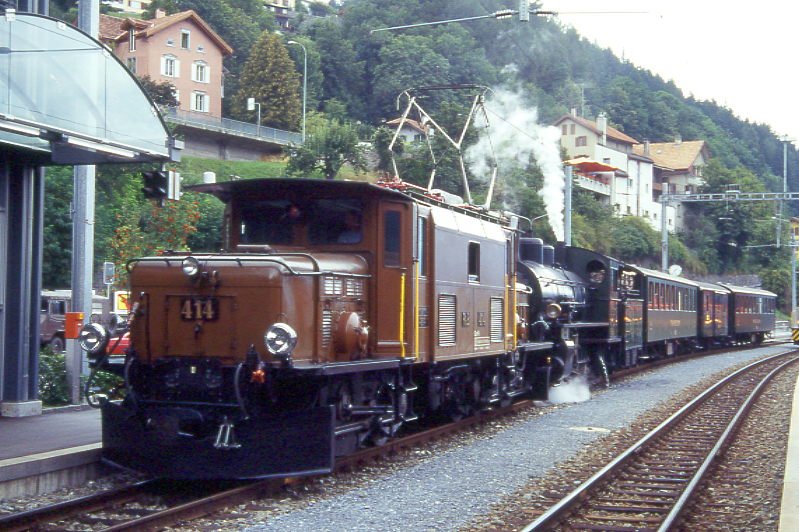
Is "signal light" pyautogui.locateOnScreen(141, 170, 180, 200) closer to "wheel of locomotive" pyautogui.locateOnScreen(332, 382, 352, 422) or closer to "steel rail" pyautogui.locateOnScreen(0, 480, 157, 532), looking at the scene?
"wheel of locomotive" pyautogui.locateOnScreen(332, 382, 352, 422)

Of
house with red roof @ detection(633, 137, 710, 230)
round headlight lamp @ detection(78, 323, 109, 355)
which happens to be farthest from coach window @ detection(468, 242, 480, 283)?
house with red roof @ detection(633, 137, 710, 230)

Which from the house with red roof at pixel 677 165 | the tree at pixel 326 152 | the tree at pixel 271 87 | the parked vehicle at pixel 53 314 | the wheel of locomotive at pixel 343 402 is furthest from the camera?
the house with red roof at pixel 677 165

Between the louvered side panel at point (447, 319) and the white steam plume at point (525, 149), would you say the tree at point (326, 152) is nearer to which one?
the white steam plume at point (525, 149)

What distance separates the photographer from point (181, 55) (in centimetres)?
6712

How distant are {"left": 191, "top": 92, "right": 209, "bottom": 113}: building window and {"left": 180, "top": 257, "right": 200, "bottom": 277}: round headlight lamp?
59865mm

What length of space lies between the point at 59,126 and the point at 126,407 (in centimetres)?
382

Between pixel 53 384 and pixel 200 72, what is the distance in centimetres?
5724

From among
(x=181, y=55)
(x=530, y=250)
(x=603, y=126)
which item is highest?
(x=181, y=55)

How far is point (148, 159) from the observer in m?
12.5

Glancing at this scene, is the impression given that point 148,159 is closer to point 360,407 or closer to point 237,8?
point 360,407

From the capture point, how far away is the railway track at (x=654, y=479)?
8758 mm

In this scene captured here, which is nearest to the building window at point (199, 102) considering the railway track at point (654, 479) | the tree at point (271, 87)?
the tree at point (271, 87)

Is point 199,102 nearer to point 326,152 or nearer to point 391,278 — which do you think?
point 326,152

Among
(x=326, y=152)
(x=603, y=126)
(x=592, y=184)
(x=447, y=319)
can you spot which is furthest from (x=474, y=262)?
(x=603, y=126)
